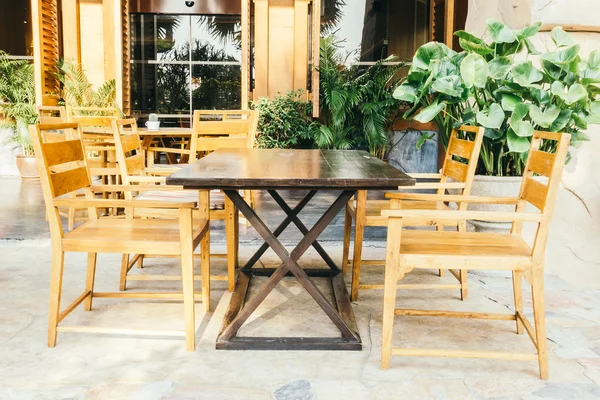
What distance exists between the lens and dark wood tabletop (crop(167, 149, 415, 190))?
A: 2336 mm

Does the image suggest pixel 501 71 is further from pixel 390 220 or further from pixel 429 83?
pixel 390 220

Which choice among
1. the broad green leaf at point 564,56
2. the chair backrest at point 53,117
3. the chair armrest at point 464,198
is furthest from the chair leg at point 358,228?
the chair backrest at point 53,117

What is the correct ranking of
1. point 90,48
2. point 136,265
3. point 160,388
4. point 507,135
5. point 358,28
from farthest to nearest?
point 358,28 → point 90,48 → point 136,265 → point 507,135 → point 160,388

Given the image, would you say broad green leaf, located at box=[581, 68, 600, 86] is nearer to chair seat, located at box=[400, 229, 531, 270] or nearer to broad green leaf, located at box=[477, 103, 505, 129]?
Result: broad green leaf, located at box=[477, 103, 505, 129]

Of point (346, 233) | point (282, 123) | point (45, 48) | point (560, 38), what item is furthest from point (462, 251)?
point (45, 48)

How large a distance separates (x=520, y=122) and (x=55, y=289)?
8.23 feet

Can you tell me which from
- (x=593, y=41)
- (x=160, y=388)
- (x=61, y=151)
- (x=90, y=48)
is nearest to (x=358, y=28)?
(x=90, y=48)

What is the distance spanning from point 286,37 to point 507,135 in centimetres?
520

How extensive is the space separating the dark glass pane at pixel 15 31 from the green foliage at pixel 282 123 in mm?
3762

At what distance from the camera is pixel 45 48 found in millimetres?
7672

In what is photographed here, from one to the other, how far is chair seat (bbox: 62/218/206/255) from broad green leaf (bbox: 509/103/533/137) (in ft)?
5.81

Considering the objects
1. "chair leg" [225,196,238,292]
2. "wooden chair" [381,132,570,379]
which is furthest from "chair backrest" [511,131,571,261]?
"chair leg" [225,196,238,292]

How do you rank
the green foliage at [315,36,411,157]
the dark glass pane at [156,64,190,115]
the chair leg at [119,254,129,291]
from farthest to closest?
the dark glass pane at [156,64,190,115]
the green foliage at [315,36,411,157]
the chair leg at [119,254,129,291]

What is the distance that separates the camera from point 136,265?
3.90 metres
